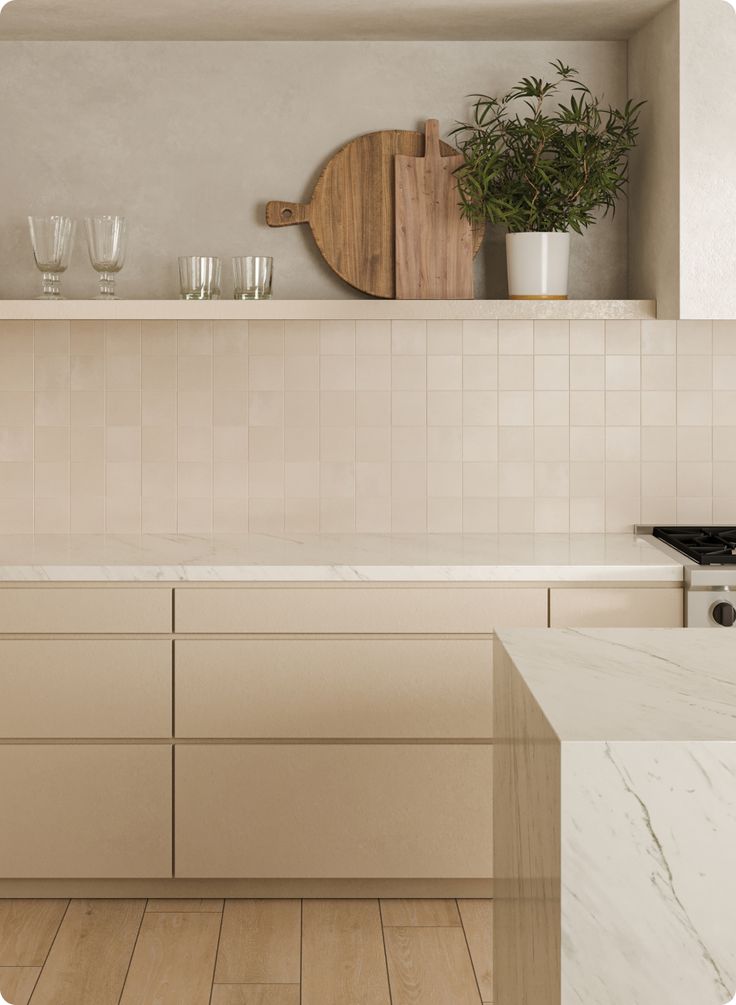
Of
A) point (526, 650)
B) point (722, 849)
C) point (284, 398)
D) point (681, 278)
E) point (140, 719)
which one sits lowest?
point (140, 719)

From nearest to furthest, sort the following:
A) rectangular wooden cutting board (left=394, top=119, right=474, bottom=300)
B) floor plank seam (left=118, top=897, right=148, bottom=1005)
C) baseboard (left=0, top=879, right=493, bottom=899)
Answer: floor plank seam (left=118, top=897, right=148, bottom=1005) < baseboard (left=0, top=879, right=493, bottom=899) < rectangular wooden cutting board (left=394, top=119, right=474, bottom=300)

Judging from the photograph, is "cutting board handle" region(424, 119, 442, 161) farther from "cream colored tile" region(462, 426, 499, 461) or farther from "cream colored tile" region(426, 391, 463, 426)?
"cream colored tile" region(462, 426, 499, 461)

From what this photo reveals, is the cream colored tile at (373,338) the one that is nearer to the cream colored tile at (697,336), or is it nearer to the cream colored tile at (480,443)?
the cream colored tile at (480,443)

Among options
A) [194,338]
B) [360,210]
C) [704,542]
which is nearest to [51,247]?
[194,338]

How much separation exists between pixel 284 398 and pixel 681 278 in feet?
3.97

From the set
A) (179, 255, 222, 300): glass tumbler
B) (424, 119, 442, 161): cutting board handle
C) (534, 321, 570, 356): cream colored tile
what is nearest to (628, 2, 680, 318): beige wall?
(534, 321, 570, 356): cream colored tile

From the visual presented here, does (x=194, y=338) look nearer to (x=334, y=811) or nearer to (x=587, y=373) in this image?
(x=587, y=373)

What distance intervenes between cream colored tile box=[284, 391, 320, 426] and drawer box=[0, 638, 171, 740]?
866mm

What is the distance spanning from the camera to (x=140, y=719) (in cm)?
264

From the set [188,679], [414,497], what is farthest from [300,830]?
[414,497]

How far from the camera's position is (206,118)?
10.2 ft

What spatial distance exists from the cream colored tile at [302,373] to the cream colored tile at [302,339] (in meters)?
0.02

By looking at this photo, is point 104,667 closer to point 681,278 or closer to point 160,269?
point 160,269

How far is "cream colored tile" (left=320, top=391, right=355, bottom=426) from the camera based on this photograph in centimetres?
317
